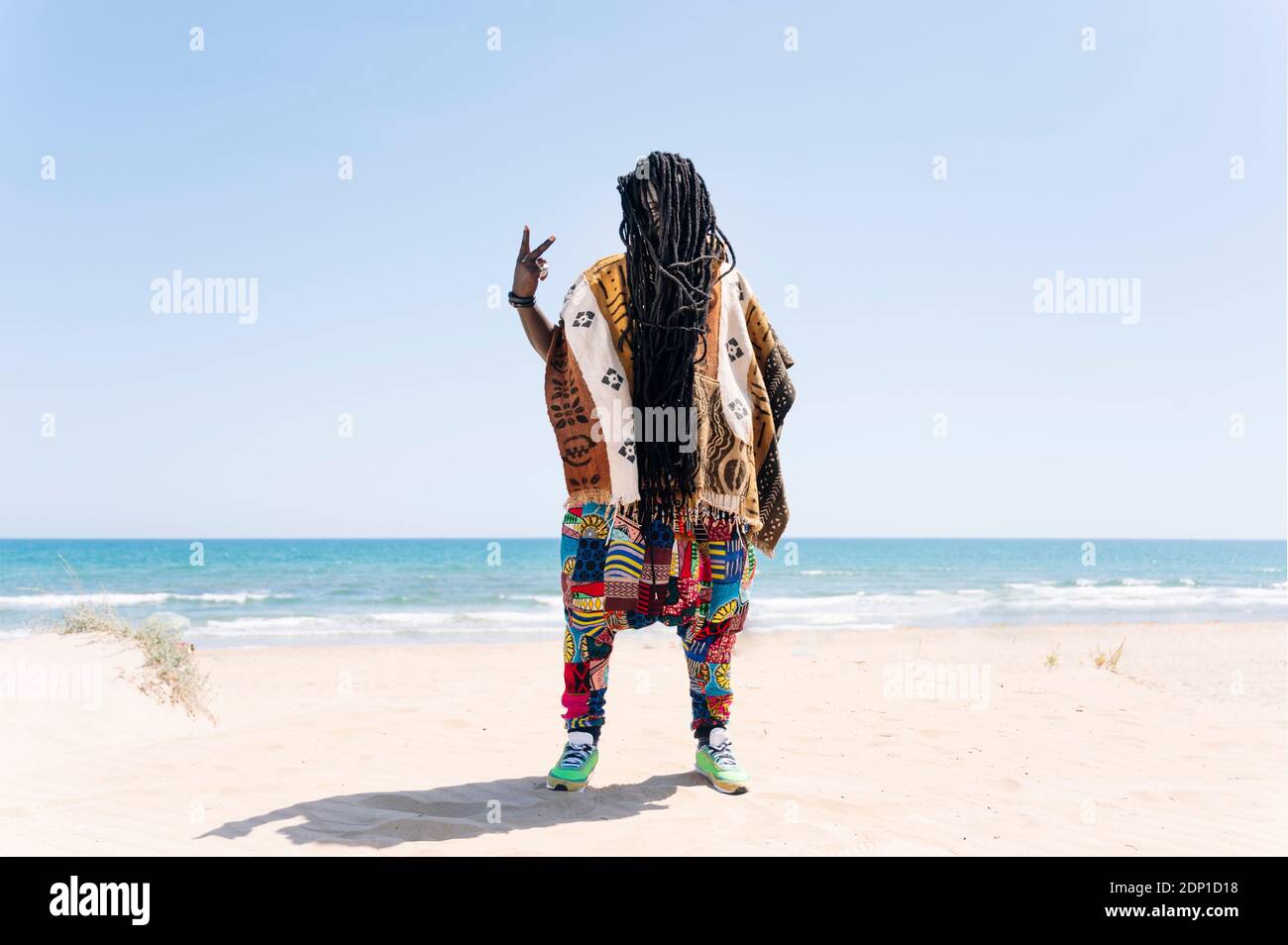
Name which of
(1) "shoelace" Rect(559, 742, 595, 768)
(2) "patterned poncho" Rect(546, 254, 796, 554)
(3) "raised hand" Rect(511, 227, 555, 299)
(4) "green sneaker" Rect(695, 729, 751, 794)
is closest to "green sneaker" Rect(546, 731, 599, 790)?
(1) "shoelace" Rect(559, 742, 595, 768)

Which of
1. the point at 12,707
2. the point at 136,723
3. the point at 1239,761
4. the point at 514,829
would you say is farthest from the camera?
the point at 136,723

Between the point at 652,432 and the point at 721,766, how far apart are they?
140cm

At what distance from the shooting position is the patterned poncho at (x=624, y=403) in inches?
141

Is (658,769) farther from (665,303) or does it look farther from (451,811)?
(665,303)

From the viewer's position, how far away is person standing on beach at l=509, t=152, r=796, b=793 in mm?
3580

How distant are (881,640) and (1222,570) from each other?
119 feet

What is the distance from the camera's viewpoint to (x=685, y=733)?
5250 mm

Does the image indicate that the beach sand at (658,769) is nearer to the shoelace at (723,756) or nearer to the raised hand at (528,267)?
the shoelace at (723,756)

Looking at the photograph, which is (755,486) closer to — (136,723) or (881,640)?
(136,723)

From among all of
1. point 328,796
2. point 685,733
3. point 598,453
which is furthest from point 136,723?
point 598,453

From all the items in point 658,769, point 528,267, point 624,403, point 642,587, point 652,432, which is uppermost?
point 528,267

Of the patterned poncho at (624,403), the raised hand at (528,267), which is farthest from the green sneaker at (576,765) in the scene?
the raised hand at (528,267)

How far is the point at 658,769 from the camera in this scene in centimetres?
429

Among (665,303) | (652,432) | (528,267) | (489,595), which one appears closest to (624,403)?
(652,432)
